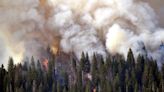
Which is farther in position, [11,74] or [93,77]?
[93,77]

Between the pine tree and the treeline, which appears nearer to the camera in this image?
the treeline

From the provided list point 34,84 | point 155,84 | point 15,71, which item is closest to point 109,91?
point 155,84

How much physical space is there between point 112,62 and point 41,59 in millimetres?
23465

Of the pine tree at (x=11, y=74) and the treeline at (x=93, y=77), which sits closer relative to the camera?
the treeline at (x=93, y=77)

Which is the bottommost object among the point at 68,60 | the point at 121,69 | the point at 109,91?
the point at 109,91

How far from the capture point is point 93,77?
98.4 metres

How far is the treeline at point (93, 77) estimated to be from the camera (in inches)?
3644

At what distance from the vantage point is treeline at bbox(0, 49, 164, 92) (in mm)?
92562

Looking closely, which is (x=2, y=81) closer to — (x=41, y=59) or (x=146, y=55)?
Result: (x=41, y=59)

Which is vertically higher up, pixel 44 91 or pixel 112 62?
pixel 112 62

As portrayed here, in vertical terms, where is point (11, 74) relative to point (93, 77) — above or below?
above

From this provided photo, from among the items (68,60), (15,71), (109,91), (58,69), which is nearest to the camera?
(109,91)

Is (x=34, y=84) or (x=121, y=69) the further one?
(x=121, y=69)

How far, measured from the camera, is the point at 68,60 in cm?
11831
